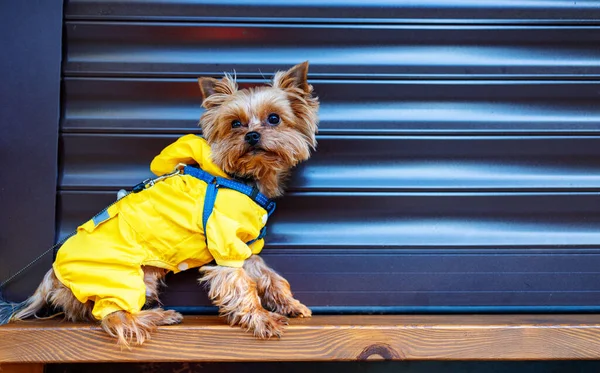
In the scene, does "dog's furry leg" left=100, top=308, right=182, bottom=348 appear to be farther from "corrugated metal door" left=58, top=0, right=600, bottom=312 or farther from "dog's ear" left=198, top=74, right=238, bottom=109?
"dog's ear" left=198, top=74, right=238, bottom=109

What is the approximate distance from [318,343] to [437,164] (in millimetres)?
1163

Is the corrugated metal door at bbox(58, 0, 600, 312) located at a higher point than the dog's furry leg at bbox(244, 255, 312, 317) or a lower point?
higher

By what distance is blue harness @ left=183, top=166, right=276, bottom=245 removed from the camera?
2303mm

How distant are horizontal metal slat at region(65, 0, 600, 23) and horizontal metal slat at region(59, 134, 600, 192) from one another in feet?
2.12

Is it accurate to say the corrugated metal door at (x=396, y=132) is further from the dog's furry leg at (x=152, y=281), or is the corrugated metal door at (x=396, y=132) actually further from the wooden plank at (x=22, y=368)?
the wooden plank at (x=22, y=368)

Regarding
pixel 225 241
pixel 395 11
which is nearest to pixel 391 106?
pixel 395 11

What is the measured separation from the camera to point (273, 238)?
2.67m

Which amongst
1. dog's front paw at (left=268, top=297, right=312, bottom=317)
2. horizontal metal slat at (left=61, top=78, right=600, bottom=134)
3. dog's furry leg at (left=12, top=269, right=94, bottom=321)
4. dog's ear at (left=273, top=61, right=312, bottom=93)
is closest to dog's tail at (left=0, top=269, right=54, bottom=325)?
dog's furry leg at (left=12, top=269, right=94, bottom=321)

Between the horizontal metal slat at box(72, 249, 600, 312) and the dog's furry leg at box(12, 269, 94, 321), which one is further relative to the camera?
the horizontal metal slat at box(72, 249, 600, 312)

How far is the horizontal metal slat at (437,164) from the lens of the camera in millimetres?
2682

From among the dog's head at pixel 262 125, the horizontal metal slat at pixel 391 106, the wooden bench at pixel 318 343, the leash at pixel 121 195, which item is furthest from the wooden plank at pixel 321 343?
the horizontal metal slat at pixel 391 106

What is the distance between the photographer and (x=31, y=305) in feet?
7.84

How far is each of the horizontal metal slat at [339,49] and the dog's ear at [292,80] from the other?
26 centimetres

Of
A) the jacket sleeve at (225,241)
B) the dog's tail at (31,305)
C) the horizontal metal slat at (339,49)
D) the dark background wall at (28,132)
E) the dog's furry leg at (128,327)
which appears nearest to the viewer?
the dog's furry leg at (128,327)
